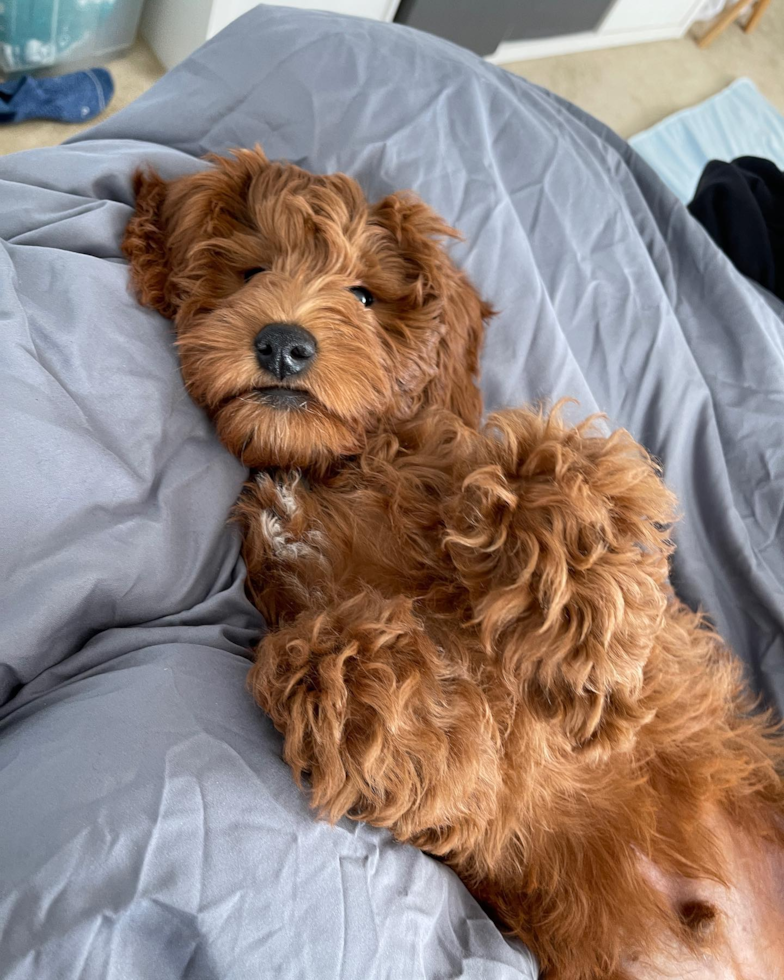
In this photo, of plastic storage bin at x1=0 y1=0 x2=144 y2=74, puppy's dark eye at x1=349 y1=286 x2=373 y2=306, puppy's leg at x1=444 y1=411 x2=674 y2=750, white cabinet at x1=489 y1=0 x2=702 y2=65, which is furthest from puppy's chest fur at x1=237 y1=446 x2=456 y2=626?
white cabinet at x1=489 y1=0 x2=702 y2=65

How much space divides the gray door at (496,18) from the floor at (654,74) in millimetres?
227

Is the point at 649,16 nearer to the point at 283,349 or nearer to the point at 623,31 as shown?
the point at 623,31

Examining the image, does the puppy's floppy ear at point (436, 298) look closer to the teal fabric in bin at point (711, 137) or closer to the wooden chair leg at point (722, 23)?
the teal fabric in bin at point (711, 137)

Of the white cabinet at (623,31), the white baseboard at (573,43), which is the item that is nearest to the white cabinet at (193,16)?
the white baseboard at (573,43)

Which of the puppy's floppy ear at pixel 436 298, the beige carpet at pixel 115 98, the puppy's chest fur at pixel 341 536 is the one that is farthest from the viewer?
the beige carpet at pixel 115 98

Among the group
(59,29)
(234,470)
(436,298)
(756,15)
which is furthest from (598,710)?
(756,15)

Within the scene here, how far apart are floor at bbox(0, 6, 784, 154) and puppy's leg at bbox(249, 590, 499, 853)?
4.95 metres

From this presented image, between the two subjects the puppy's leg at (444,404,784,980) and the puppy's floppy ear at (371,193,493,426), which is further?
the puppy's floppy ear at (371,193,493,426)

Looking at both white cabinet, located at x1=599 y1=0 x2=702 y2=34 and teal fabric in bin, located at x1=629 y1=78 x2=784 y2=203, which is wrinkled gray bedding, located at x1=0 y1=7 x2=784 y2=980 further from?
white cabinet, located at x1=599 y1=0 x2=702 y2=34

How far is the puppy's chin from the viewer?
1554 millimetres

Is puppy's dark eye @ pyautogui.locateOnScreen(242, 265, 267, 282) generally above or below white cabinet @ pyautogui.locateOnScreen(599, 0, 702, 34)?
below

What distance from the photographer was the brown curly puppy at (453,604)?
123 cm

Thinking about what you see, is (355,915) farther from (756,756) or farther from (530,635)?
(756,756)

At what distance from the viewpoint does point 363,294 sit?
183 cm
